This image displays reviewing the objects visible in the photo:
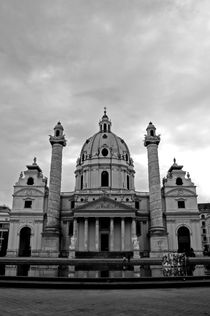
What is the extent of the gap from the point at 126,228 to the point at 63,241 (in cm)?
1297

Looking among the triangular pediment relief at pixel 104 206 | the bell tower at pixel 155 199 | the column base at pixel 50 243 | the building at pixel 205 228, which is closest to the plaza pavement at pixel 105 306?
the bell tower at pixel 155 199

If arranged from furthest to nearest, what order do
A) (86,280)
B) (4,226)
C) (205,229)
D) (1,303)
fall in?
(205,229)
(4,226)
(86,280)
(1,303)

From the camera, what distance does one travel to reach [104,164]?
64375mm

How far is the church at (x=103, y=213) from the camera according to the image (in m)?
50.9

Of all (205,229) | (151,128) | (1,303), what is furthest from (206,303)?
(205,229)

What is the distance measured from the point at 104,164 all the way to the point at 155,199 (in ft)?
57.2

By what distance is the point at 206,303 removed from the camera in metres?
8.26

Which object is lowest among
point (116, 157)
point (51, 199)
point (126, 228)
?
point (126, 228)

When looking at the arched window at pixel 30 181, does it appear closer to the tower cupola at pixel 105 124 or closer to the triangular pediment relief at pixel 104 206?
the triangular pediment relief at pixel 104 206

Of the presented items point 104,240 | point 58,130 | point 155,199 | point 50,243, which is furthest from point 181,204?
point 58,130

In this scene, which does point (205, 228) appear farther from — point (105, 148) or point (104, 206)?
point (104, 206)

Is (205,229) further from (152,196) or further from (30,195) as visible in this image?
(30,195)

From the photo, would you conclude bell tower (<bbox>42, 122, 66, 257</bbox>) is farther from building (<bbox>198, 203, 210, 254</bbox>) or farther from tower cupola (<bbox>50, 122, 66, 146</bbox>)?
building (<bbox>198, 203, 210, 254</bbox>)

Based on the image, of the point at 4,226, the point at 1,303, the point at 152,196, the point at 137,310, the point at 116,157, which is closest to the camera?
the point at 137,310
